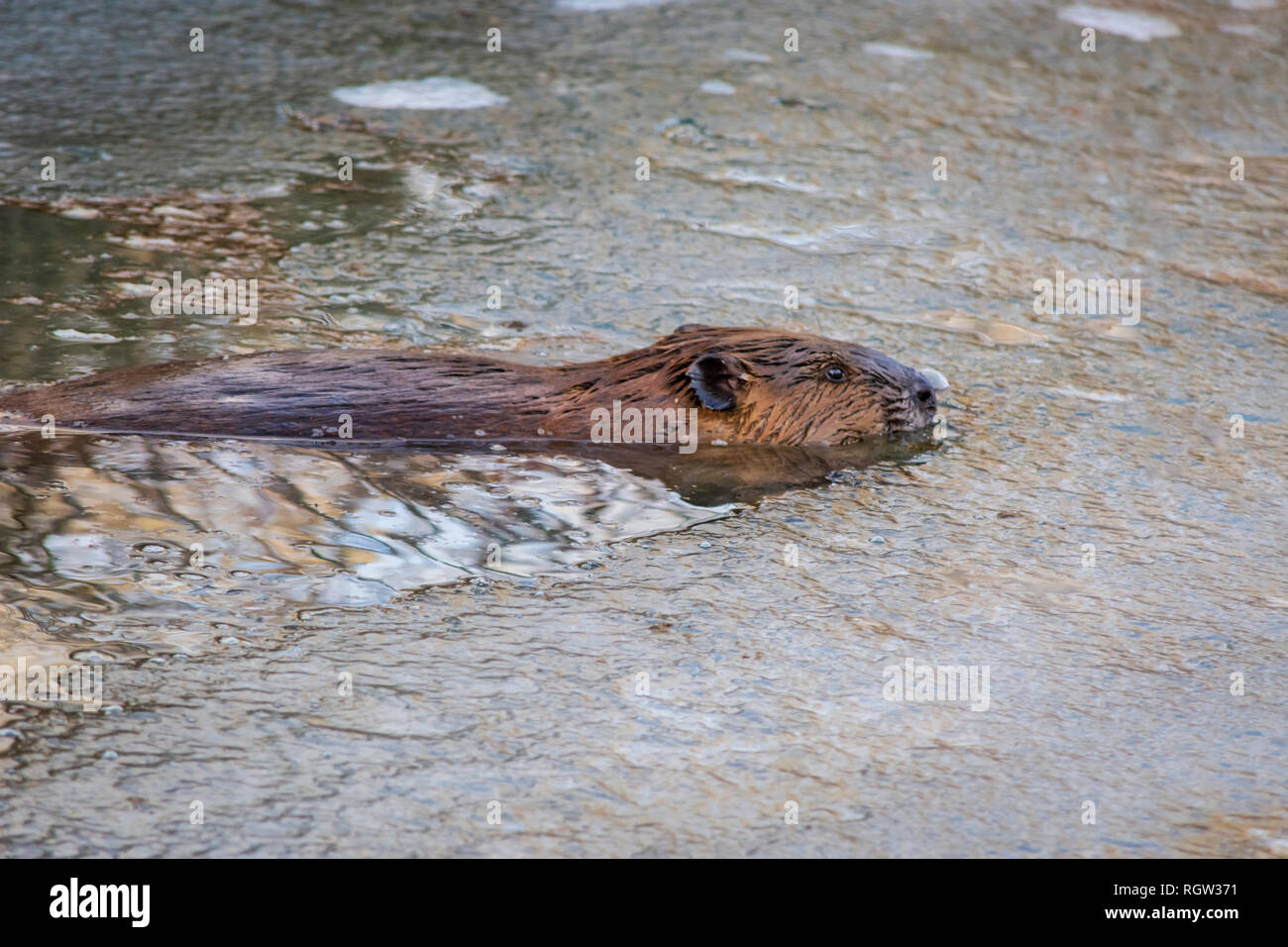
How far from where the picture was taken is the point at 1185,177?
25.6 ft

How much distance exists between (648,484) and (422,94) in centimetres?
468

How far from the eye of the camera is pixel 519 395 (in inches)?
186

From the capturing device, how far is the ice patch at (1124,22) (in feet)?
32.7

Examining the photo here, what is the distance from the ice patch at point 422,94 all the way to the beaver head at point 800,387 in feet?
12.4

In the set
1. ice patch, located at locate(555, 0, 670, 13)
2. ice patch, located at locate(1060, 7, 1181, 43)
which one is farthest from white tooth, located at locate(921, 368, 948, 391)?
ice patch, located at locate(1060, 7, 1181, 43)

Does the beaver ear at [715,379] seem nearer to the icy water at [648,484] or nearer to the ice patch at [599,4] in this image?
the icy water at [648,484]

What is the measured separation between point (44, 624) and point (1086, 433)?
3439 mm

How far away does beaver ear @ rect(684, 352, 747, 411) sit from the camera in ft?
15.7

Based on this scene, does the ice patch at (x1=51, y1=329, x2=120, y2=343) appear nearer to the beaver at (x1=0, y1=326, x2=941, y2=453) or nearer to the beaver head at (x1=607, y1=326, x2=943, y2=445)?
the beaver at (x1=0, y1=326, x2=941, y2=453)

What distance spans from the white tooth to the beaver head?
0.31ft

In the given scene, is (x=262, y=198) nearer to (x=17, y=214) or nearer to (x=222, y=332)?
(x=17, y=214)

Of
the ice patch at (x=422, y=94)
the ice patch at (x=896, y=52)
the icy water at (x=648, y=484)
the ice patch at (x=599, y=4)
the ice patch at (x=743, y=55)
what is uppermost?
the ice patch at (x=599, y=4)

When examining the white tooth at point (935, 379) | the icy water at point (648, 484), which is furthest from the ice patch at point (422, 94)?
the white tooth at point (935, 379)
